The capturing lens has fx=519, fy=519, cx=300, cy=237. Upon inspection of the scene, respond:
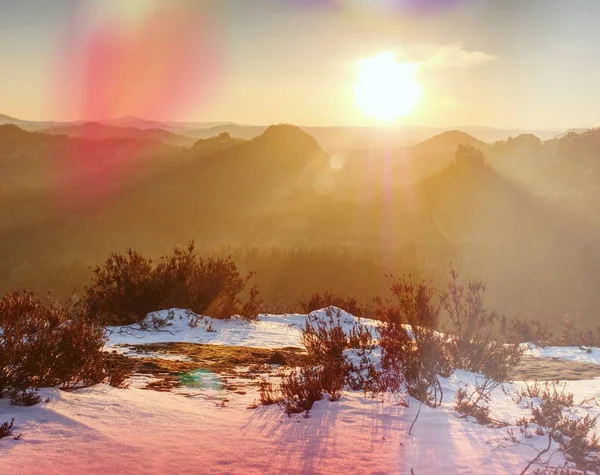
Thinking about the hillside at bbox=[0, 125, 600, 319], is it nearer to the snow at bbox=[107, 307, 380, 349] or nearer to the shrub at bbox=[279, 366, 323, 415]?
the snow at bbox=[107, 307, 380, 349]

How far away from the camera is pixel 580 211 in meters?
53.3

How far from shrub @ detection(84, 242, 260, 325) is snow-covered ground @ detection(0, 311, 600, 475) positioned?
4.49 metres

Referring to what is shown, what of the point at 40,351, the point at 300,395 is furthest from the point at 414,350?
the point at 40,351

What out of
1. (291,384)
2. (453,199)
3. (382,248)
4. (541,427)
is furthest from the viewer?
(453,199)

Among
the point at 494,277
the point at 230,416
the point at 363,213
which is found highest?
the point at 363,213

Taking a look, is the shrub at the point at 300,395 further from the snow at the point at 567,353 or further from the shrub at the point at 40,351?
the snow at the point at 567,353

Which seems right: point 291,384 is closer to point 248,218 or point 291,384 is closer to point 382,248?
point 382,248

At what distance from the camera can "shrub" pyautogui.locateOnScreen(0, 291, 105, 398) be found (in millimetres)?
3713

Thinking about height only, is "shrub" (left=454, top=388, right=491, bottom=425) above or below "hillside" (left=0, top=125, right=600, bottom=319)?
below

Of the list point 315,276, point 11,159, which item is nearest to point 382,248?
point 315,276

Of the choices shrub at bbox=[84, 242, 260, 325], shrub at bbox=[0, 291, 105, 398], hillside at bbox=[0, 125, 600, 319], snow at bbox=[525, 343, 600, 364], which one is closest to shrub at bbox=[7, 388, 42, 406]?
shrub at bbox=[0, 291, 105, 398]

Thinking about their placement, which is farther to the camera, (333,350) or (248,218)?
(248,218)

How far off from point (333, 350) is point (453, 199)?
64694 millimetres

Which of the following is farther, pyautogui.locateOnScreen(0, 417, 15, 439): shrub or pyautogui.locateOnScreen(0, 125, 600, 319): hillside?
Answer: pyautogui.locateOnScreen(0, 125, 600, 319): hillside
